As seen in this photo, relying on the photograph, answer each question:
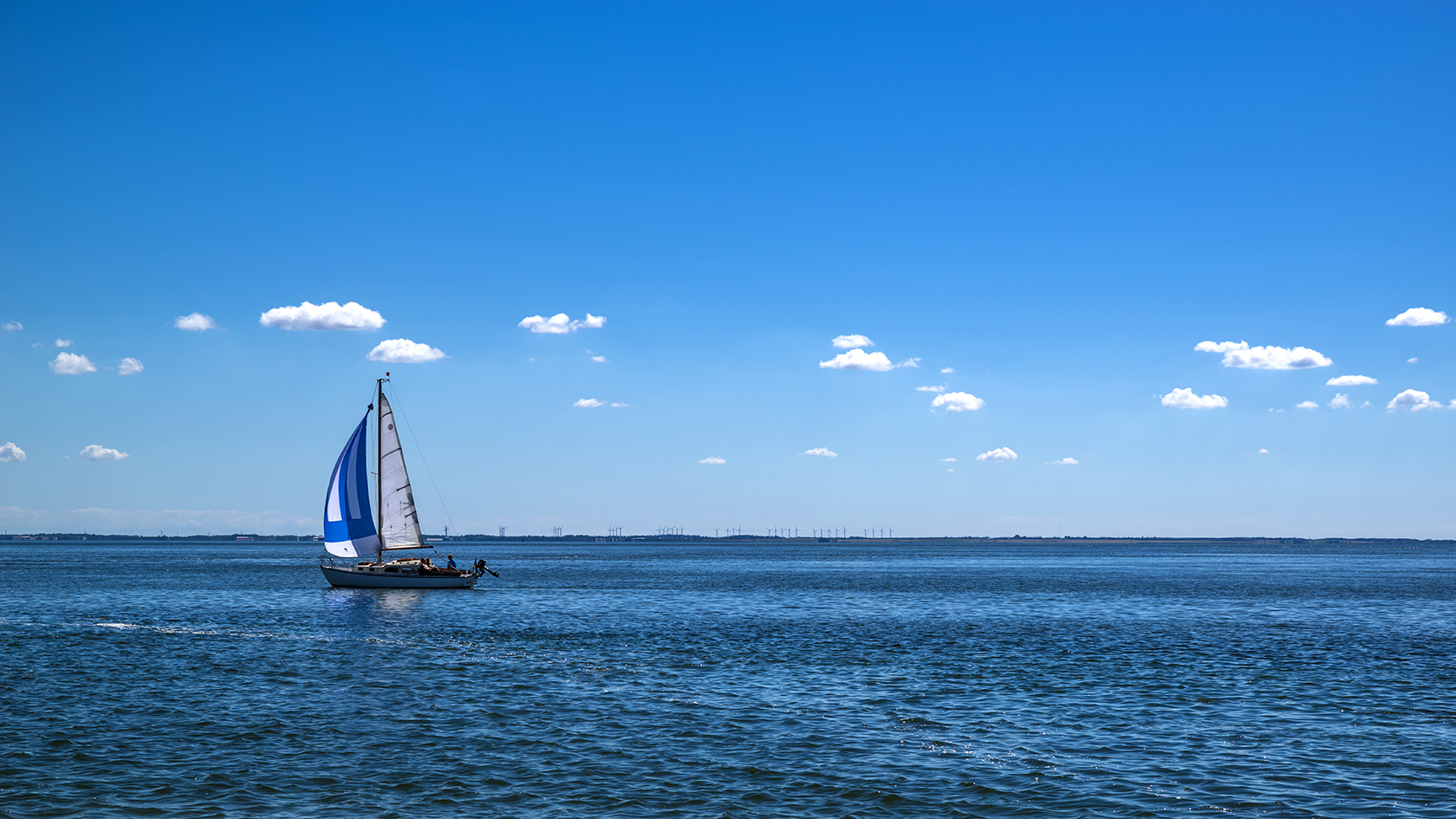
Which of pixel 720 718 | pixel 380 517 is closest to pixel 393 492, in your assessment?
pixel 380 517

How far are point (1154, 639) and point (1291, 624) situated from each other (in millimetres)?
17203

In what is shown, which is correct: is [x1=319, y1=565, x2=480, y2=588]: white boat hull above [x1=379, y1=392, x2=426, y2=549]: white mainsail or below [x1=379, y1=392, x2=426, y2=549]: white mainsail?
below

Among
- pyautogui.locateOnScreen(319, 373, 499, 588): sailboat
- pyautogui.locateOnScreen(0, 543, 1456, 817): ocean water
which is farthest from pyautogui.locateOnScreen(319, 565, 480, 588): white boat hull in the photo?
pyautogui.locateOnScreen(0, 543, 1456, 817): ocean water

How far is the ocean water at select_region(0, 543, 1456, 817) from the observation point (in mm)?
22594

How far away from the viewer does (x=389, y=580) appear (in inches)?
3632

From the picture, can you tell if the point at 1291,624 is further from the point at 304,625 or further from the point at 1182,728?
the point at 304,625

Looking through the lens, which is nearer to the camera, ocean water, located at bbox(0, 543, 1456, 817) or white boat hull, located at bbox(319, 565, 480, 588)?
ocean water, located at bbox(0, 543, 1456, 817)

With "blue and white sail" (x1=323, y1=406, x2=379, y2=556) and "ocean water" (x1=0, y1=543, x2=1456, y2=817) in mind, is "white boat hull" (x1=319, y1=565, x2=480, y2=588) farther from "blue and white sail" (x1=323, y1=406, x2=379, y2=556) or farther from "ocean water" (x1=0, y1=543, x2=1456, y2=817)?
"ocean water" (x1=0, y1=543, x2=1456, y2=817)

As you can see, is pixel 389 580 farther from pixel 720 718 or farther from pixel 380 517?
pixel 720 718

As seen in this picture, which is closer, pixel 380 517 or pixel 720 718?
pixel 720 718

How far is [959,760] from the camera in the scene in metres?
26.0

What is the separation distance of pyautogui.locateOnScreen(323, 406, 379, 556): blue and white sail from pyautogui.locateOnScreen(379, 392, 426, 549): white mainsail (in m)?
1.33

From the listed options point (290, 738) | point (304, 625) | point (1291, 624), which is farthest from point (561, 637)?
point (1291, 624)

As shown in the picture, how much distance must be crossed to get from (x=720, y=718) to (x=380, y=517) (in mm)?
67657
